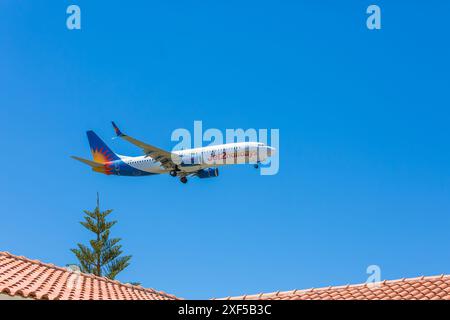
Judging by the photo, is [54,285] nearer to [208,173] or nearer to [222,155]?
[222,155]

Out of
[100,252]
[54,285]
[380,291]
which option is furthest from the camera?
[100,252]

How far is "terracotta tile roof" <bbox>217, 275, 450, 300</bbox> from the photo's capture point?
16.7 meters

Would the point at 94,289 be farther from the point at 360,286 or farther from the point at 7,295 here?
the point at 360,286

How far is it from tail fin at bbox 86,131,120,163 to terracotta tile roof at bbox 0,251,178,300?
2419 inches

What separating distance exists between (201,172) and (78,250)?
17319 mm

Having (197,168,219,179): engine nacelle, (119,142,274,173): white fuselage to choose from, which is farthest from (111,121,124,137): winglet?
(197,168,219,179): engine nacelle

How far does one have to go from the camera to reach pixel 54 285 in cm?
1669

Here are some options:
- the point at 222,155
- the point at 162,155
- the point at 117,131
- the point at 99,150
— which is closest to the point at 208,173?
the point at 222,155

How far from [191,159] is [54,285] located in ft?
162

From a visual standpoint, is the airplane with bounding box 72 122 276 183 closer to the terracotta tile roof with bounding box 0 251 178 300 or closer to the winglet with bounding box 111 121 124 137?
the winglet with bounding box 111 121 124 137

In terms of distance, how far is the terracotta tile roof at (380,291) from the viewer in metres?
16.7
